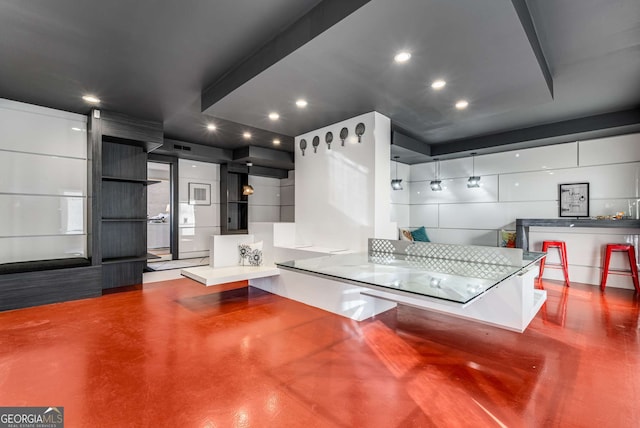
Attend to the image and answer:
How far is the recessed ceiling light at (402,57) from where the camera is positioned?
2.67m

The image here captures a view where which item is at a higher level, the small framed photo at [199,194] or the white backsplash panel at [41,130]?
the white backsplash panel at [41,130]

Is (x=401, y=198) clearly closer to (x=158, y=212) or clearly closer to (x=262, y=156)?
(x=262, y=156)

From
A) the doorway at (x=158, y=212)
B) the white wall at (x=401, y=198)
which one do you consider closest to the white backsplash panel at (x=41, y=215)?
the doorway at (x=158, y=212)

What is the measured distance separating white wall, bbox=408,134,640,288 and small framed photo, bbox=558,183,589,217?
7 centimetres

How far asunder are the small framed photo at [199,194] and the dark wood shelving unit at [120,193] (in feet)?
Answer: 5.06

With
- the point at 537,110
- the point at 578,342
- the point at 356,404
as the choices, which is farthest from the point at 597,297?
the point at 356,404

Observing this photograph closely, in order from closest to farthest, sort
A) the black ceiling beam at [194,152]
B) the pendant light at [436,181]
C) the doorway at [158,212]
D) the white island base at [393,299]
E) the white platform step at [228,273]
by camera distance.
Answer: the white island base at [393,299] → the white platform step at [228,273] → the black ceiling beam at [194,152] → the pendant light at [436,181] → the doorway at [158,212]

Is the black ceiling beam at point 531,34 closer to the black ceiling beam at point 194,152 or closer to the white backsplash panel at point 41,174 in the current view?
the white backsplash panel at point 41,174

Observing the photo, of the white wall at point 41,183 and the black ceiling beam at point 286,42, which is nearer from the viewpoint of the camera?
the black ceiling beam at point 286,42

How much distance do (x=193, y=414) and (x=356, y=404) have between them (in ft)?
3.41

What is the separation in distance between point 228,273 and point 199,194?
3.75 meters

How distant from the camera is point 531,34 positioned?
253 centimetres

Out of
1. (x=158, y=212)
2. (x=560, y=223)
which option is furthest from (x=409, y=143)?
(x=158, y=212)

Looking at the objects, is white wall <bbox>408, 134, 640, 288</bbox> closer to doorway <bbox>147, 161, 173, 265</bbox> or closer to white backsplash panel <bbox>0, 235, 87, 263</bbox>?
doorway <bbox>147, 161, 173, 265</bbox>
